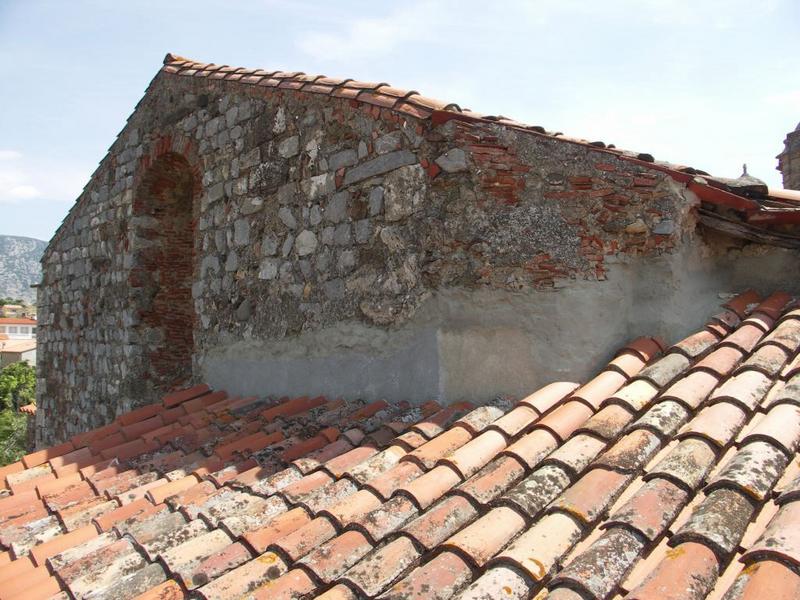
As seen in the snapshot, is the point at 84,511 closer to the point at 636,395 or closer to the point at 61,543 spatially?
the point at 61,543

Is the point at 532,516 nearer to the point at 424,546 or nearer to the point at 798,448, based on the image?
the point at 424,546

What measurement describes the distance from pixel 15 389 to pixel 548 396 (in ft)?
115

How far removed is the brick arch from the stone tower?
308 inches

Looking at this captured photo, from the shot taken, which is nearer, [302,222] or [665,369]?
[665,369]

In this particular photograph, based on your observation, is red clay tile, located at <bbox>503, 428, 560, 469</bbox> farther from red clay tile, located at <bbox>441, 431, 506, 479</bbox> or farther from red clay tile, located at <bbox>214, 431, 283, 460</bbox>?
red clay tile, located at <bbox>214, 431, 283, 460</bbox>

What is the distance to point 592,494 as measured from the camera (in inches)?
82.1

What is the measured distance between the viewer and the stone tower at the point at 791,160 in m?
8.45

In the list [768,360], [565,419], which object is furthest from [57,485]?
[768,360]

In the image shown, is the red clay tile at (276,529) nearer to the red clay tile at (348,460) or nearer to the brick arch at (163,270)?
the red clay tile at (348,460)

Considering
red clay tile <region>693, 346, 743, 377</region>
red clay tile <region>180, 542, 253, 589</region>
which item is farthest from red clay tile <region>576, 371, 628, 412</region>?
red clay tile <region>180, 542, 253, 589</region>

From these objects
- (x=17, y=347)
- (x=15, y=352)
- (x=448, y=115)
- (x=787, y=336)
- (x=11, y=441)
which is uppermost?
(x=448, y=115)

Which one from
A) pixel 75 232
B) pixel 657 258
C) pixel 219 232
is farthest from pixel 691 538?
pixel 75 232

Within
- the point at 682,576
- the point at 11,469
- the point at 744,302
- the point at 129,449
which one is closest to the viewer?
the point at 682,576

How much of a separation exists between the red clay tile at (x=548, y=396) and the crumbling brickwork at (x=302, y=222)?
0.52 m
